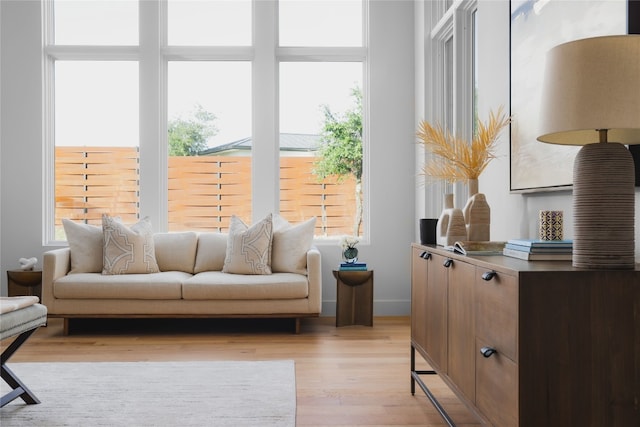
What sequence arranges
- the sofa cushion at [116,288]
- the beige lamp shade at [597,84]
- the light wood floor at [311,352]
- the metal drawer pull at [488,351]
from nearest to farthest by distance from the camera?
the beige lamp shade at [597,84] → the metal drawer pull at [488,351] → the light wood floor at [311,352] → the sofa cushion at [116,288]

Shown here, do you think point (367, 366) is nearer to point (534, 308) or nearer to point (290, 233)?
point (290, 233)

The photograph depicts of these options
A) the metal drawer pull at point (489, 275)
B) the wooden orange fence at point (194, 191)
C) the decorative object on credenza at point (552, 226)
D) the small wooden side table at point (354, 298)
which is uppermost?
the wooden orange fence at point (194, 191)

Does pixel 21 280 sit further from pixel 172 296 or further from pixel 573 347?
pixel 573 347

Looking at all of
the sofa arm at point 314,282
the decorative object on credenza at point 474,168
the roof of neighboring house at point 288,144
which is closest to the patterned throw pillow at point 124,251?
the roof of neighboring house at point 288,144

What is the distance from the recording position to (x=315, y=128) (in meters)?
5.48

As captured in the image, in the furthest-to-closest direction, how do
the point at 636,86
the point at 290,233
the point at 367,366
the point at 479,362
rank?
the point at 290,233 < the point at 367,366 < the point at 479,362 < the point at 636,86

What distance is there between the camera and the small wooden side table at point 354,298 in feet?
15.5

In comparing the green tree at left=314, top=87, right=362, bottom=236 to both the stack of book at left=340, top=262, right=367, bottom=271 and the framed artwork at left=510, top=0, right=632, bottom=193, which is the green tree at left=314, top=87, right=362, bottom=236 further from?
the framed artwork at left=510, top=0, right=632, bottom=193

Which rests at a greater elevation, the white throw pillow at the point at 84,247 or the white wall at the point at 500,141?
the white wall at the point at 500,141

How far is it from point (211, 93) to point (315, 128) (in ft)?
3.53

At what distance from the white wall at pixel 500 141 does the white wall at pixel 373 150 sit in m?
1.79

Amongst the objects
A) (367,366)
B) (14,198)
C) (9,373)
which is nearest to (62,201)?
(14,198)

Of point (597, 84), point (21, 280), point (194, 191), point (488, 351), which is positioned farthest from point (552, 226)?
point (21, 280)

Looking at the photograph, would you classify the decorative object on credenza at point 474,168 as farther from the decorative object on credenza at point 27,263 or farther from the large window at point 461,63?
the decorative object on credenza at point 27,263
